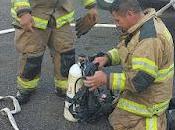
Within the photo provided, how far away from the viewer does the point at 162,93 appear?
352 cm

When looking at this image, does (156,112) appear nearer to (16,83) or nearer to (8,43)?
(16,83)

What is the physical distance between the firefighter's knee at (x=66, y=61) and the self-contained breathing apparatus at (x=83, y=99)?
342mm

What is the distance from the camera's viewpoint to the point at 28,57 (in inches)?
164

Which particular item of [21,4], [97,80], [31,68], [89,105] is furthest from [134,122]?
[21,4]

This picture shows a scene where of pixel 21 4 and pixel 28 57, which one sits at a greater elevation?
pixel 21 4

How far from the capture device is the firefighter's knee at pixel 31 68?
420cm

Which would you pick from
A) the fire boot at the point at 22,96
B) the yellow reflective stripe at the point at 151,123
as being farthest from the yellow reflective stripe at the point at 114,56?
the fire boot at the point at 22,96

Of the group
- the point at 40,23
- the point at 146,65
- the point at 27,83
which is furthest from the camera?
the point at 27,83

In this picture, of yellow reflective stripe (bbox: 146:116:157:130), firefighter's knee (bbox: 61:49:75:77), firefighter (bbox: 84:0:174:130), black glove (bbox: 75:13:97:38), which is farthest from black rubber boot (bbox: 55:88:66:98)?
yellow reflective stripe (bbox: 146:116:157:130)

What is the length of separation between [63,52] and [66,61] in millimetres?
102

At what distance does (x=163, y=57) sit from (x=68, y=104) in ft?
3.69

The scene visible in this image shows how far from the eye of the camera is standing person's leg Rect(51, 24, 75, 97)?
13.9 feet

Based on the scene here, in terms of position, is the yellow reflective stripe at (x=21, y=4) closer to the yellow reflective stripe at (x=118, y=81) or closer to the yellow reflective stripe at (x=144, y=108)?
the yellow reflective stripe at (x=118, y=81)

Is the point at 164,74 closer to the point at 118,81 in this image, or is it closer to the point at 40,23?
the point at 118,81
